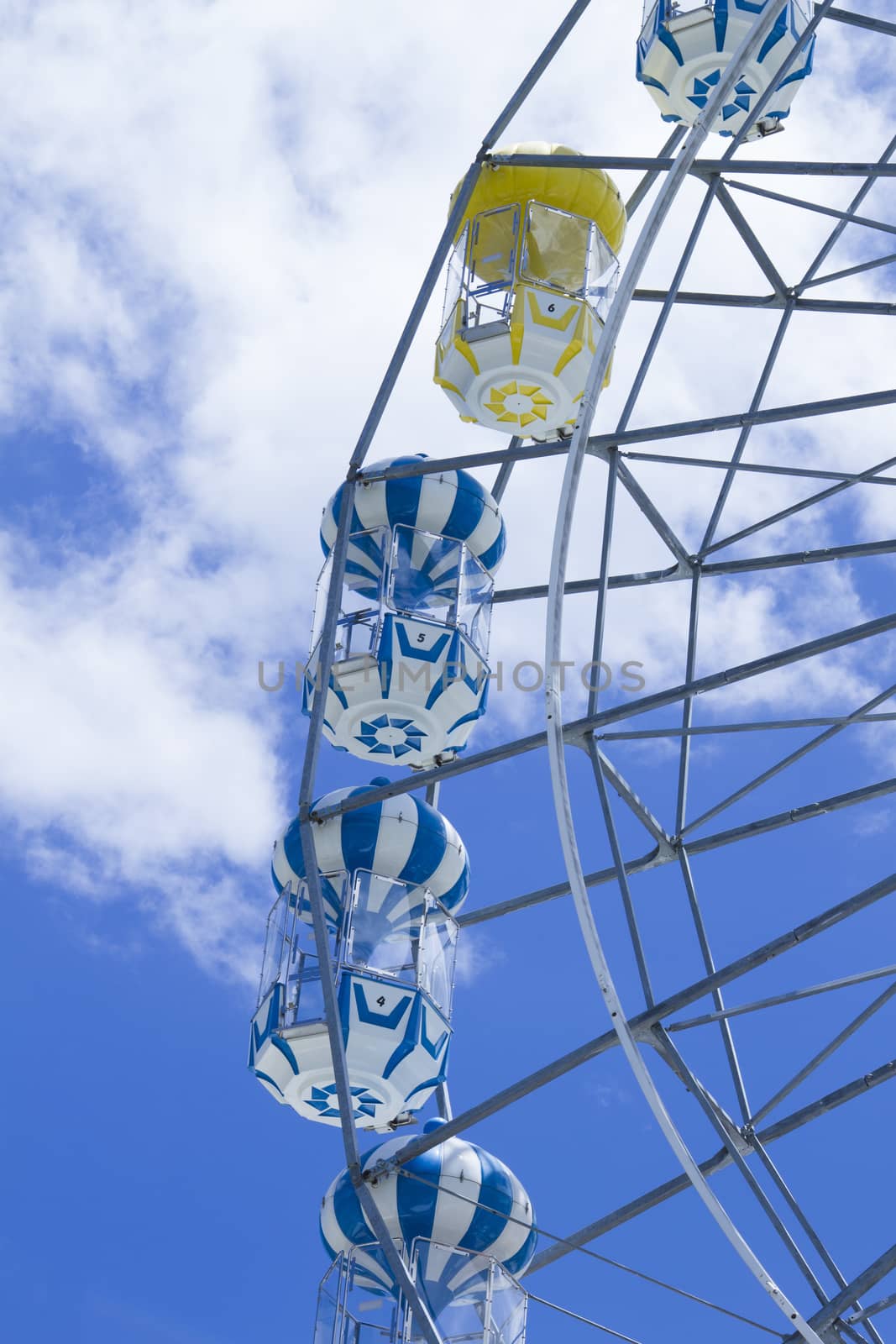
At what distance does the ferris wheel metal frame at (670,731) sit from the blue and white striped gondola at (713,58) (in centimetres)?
56

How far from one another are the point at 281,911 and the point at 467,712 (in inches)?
90.7

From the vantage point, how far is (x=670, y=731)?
47.7ft

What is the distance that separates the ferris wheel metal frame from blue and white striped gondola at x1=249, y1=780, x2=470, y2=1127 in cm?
32

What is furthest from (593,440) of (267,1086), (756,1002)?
(267,1086)

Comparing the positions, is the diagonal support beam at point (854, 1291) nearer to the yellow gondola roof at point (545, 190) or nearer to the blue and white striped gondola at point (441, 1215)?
the blue and white striped gondola at point (441, 1215)

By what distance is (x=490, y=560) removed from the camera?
18.1m

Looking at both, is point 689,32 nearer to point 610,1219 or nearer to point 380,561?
point 380,561

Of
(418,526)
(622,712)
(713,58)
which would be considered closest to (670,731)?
(622,712)

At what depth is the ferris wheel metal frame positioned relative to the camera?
41.2 ft

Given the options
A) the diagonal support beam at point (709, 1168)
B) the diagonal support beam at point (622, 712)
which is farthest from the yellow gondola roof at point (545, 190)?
the diagonal support beam at point (709, 1168)

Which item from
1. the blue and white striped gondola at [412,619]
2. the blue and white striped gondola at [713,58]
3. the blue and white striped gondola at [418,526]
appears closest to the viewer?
the blue and white striped gondola at [412,619]

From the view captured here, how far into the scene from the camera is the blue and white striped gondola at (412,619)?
16.7 m

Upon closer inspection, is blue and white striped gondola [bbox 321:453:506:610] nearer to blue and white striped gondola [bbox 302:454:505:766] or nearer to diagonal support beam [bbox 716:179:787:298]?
blue and white striped gondola [bbox 302:454:505:766]

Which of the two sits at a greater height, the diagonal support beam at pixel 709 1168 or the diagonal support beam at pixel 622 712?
the diagonal support beam at pixel 622 712
